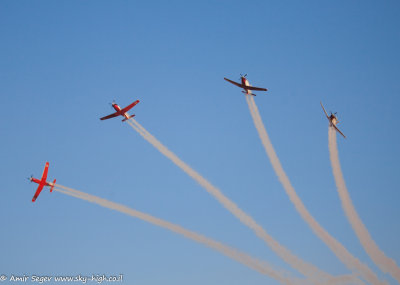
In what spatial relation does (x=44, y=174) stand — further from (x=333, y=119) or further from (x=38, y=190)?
(x=333, y=119)

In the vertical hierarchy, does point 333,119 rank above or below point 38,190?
above

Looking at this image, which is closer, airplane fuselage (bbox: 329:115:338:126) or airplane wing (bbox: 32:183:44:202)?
airplane wing (bbox: 32:183:44:202)

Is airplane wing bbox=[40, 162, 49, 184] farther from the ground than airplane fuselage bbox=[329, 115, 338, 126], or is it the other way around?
airplane fuselage bbox=[329, 115, 338, 126]

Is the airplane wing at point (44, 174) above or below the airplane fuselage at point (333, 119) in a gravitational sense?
below

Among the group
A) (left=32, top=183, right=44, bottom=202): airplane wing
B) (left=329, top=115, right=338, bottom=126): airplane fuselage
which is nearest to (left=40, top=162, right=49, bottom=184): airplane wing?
(left=32, top=183, right=44, bottom=202): airplane wing

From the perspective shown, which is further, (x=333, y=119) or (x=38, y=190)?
(x=333, y=119)

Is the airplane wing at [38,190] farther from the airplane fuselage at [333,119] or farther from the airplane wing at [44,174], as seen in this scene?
the airplane fuselage at [333,119]

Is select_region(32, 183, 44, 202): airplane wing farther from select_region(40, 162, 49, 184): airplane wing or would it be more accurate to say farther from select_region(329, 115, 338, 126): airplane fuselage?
select_region(329, 115, 338, 126): airplane fuselage

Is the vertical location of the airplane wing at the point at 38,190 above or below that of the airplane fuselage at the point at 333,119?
below

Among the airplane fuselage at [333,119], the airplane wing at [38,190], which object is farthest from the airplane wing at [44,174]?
the airplane fuselage at [333,119]

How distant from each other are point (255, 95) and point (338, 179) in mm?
21813

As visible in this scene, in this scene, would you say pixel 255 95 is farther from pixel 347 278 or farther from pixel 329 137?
pixel 347 278

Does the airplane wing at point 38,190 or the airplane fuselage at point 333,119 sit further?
the airplane fuselage at point 333,119

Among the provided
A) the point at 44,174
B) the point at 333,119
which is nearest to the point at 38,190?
the point at 44,174
